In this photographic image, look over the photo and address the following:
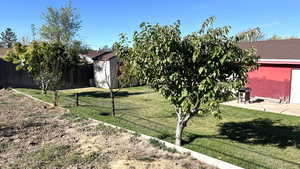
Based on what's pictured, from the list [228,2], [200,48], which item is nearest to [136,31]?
[200,48]

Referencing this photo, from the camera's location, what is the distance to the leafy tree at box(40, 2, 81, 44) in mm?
17250

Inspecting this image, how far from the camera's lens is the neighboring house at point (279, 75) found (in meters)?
9.36

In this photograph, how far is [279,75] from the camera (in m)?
9.84

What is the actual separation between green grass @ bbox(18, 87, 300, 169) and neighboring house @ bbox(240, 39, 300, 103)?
287 centimetres

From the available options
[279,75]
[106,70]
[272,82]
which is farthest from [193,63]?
[106,70]

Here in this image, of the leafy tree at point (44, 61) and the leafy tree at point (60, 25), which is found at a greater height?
the leafy tree at point (60, 25)

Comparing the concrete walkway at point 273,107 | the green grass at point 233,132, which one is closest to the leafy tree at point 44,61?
the green grass at point 233,132

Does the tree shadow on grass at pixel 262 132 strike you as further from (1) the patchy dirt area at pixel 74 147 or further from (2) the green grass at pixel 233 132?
(1) the patchy dirt area at pixel 74 147

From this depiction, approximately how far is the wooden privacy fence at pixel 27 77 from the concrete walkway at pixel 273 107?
395 inches

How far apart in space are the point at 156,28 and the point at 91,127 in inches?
135

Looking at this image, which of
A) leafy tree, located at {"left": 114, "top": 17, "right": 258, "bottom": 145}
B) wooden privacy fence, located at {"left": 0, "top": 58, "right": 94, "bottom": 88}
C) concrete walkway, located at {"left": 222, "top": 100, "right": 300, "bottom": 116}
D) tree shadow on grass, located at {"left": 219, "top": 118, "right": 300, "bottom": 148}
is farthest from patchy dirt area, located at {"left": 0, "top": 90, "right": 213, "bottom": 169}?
wooden privacy fence, located at {"left": 0, "top": 58, "right": 94, "bottom": 88}

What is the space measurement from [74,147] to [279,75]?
9.77 metres

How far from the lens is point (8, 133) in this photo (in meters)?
5.35

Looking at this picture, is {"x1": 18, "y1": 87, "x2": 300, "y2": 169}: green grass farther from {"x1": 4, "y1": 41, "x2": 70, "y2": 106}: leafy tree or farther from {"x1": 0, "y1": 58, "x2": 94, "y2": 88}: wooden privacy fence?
{"x1": 0, "y1": 58, "x2": 94, "y2": 88}: wooden privacy fence
